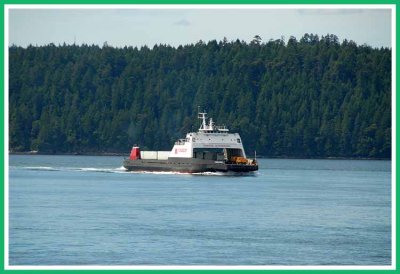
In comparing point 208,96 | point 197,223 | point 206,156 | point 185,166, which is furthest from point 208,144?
point 208,96

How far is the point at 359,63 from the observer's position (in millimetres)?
144750

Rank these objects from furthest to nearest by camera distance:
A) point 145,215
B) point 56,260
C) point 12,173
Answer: point 12,173
point 145,215
point 56,260

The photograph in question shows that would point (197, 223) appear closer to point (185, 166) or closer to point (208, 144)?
point (185, 166)

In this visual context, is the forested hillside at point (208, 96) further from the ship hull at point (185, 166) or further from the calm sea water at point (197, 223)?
the calm sea water at point (197, 223)

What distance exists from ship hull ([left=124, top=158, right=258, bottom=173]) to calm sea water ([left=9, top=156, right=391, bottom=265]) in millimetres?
6754

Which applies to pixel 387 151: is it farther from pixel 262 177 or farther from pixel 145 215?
pixel 145 215

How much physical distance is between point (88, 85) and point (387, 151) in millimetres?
50094

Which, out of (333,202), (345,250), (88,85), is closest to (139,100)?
(88,85)

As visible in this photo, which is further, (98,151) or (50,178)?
(98,151)

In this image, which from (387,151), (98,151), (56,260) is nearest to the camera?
(56,260)

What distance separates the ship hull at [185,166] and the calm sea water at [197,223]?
22.2 feet

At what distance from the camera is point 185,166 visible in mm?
70500

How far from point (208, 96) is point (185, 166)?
2962 inches

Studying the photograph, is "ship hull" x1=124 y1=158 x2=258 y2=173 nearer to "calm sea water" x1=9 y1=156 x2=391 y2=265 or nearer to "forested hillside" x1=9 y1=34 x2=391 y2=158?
"calm sea water" x1=9 y1=156 x2=391 y2=265
